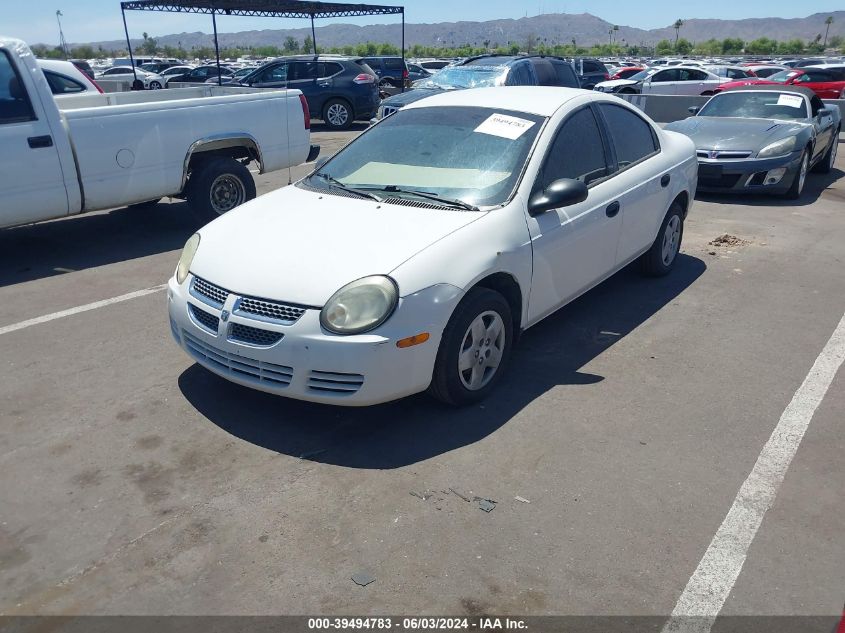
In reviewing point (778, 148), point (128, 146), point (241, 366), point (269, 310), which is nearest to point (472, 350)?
point (269, 310)

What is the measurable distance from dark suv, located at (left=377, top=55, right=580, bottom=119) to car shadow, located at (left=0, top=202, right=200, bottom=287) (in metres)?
5.67

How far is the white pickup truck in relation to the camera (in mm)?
6590

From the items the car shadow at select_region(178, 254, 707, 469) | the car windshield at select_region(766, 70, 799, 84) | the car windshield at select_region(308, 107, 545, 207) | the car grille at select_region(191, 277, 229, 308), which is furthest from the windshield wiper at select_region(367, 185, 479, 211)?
the car windshield at select_region(766, 70, 799, 84)

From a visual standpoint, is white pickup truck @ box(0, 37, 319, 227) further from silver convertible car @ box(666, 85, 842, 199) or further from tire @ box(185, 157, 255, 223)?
silver convertible car @ box(666, 85, 842, 199)

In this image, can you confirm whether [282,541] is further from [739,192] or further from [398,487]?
[739,192]

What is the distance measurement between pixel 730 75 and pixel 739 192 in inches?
819

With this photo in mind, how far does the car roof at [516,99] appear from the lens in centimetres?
500

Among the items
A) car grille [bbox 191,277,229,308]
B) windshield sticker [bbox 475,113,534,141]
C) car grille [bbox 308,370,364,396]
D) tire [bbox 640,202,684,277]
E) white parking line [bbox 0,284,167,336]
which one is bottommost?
white parking line [bbox 0,284,167,336]

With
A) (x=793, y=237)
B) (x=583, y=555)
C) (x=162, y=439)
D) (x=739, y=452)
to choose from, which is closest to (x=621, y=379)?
(x=739, y=452)

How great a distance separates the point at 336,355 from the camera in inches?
143

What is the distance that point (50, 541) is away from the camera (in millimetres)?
3191

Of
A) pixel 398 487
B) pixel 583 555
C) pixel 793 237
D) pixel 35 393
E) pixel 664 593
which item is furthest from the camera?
pixel 793 237

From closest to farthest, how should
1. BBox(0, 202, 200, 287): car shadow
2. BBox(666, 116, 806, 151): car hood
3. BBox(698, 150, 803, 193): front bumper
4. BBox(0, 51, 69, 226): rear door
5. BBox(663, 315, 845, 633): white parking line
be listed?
BBox(663, 315, 845, 633): white parking line < BBox(0, 51, 69, 226): rear door < BBox(0, 202, 200, 287): car shadow < BBox(698, 150, 803, 193): front bumper < BBox(666, 116, 806, 151): car hood

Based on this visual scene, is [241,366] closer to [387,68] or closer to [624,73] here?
[387,68]
